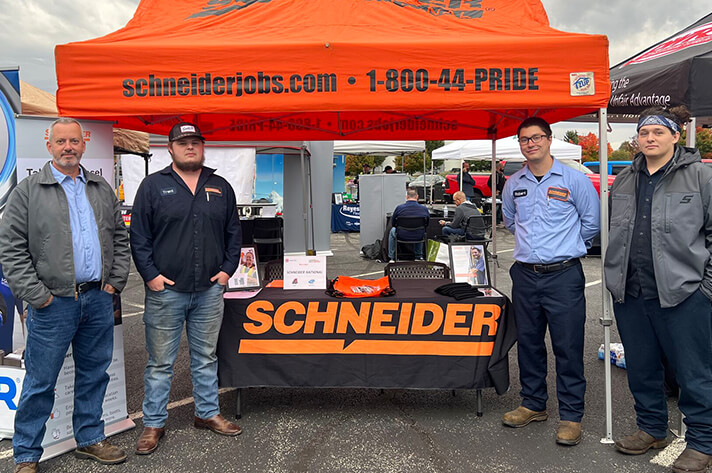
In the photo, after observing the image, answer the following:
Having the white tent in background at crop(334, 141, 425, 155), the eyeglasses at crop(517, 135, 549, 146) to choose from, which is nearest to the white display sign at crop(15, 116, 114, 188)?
the eyeglasses at crop(517, 135, 549, 146)

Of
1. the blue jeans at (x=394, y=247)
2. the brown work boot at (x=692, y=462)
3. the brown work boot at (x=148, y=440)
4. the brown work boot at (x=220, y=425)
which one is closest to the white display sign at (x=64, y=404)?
the brown work boot at (x=148, y=440)

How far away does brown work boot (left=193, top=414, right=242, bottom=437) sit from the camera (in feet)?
10.7

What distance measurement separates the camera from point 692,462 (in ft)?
9.02

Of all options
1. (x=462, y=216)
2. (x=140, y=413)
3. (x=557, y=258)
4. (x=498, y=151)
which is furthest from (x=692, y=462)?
(x=498, y=151)

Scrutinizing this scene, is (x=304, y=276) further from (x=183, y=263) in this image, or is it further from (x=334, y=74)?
(x=334, y=74)

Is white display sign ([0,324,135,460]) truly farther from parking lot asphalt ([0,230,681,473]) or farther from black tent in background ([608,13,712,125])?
black tent in background ([608,13,712,125])

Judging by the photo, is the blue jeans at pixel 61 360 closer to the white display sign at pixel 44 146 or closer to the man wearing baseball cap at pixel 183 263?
the man wearing baseball cap at pixel 183 263

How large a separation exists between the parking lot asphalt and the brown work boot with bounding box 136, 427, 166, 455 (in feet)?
0.15

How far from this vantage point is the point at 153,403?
314cm

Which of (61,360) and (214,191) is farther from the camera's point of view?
(214,191)

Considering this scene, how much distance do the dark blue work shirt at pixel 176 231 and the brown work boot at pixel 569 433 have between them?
233 cm

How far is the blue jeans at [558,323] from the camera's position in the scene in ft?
10.3

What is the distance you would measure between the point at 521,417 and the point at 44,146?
11.6 feet

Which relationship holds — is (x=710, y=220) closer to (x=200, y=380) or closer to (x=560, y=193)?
(x=560, y=193)
